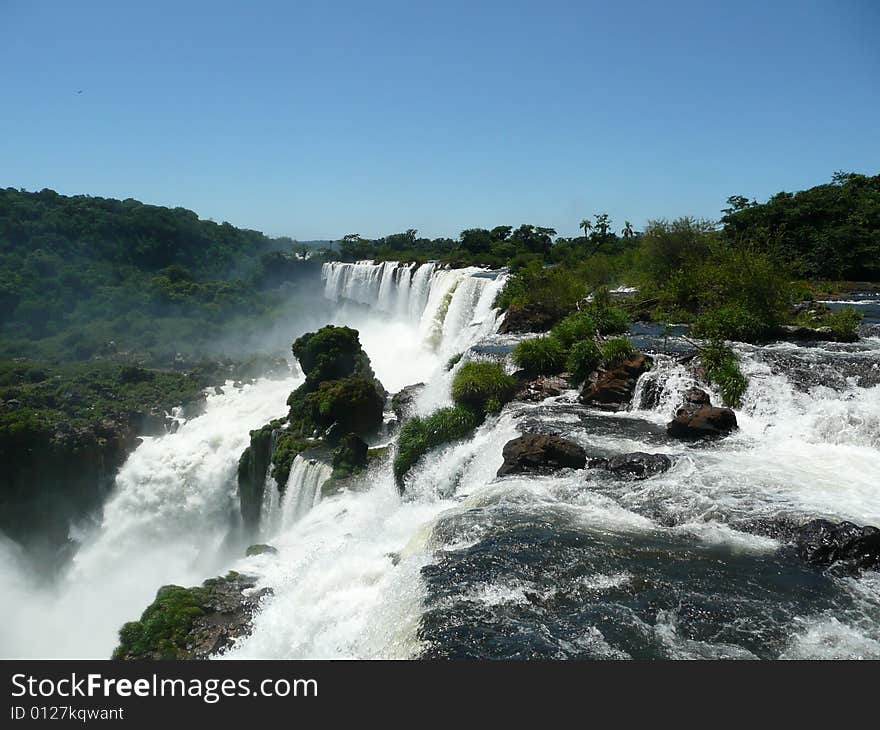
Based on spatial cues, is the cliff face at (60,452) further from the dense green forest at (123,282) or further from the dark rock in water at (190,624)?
the dark rock in water at (190,624)

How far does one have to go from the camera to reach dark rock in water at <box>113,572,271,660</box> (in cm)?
845

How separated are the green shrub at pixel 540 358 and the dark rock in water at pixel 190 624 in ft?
34.7

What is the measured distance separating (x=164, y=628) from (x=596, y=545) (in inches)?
260

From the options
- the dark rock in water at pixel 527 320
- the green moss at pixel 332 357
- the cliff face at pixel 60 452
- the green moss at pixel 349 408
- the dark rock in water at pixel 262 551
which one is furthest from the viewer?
the cliff face at pixel 60 452

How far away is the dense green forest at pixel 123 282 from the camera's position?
48688mm

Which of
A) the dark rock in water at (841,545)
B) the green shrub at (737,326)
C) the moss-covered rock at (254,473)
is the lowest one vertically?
the moss-covered rock at (254,473)

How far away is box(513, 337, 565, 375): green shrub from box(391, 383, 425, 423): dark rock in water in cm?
427

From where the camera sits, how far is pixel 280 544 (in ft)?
43.8

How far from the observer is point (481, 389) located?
16.4 meters

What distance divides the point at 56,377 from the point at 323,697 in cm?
3966

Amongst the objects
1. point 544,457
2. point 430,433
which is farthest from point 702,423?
point 430,433

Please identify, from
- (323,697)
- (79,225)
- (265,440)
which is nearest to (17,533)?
(265,440)

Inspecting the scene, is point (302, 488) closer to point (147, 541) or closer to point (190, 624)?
point (190, 624)

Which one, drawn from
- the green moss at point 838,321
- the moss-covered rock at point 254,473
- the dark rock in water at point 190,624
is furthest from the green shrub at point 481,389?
the green moss at point 838,321
